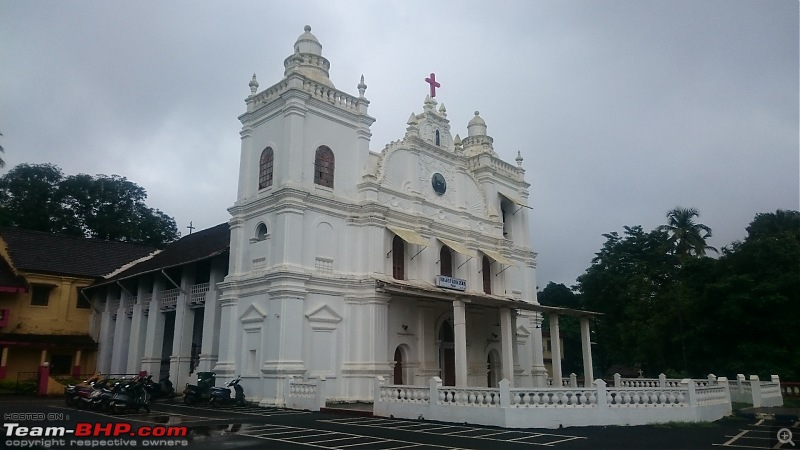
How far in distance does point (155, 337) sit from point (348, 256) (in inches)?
433

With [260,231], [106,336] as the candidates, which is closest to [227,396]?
[260,231]

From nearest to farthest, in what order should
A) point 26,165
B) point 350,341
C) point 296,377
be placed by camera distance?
point 296,377 < point 350,341 < point 26,165

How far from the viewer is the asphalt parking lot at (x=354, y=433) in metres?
10.1

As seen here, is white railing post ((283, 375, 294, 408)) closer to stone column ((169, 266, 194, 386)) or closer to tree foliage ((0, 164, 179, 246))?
stone column ((169, 266, 194, 386))

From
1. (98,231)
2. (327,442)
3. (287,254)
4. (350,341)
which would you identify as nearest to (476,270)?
(350,341)

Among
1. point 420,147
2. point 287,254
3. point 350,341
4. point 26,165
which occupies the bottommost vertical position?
point 350,341

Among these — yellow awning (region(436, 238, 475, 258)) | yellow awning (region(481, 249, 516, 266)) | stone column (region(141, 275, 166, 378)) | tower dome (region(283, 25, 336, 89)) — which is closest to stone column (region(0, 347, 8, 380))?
stone column (region(141, 275, 166, 378))

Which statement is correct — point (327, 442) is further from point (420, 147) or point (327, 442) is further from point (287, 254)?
point (420, 147)

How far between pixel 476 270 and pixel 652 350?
12405mm

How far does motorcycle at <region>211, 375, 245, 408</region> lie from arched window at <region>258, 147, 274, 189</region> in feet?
23.2

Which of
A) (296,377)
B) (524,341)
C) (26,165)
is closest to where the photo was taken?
(296,377)

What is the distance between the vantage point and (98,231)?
43469 mm

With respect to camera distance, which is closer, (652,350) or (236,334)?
(236,334)

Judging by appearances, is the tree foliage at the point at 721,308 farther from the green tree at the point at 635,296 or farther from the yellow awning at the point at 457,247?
the yellow awning at the point at 457,247
